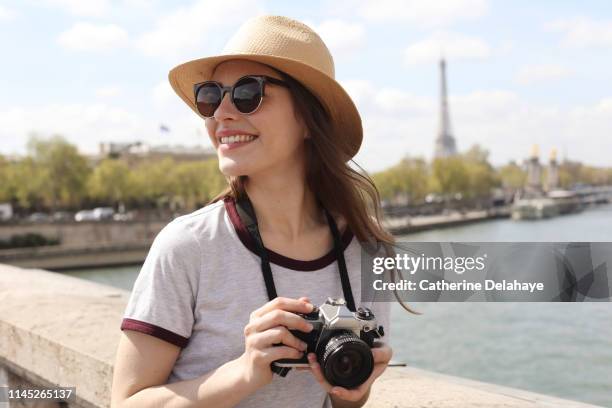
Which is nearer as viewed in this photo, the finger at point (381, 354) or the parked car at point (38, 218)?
the finger at point (381, 354)

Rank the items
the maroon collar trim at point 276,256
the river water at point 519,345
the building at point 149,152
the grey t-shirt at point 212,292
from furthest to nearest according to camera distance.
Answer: the building at point 149,152, the river water at point 519,345, the maroon collar trim at point 276,256, the grey t-shirt at point 212,292

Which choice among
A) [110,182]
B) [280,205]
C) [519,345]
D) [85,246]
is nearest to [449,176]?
[110,182]

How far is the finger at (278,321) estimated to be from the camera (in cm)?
125

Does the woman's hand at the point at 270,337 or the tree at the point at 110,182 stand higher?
the tree at the point at 110,182

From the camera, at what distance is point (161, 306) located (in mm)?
1331

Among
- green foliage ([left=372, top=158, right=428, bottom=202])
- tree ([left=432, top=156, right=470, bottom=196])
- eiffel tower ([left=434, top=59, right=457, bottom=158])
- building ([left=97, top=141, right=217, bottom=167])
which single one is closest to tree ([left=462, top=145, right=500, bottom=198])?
tree ([left=432, top=156, right=470, bottom=196])

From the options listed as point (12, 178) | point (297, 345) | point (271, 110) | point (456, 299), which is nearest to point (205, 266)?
point (297, 345)

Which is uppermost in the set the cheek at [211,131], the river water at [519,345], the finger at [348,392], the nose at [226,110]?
the nose at [226,110]

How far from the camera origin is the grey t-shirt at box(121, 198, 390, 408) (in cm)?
134

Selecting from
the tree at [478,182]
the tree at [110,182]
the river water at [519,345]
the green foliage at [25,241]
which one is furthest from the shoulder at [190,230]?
the tree at [478,182]

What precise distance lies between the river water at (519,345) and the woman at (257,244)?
826 centimetres

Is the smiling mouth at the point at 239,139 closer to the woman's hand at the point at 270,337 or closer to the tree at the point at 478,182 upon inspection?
the woman's hand at the point at 270,337

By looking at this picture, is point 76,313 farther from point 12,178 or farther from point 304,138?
point 12,178

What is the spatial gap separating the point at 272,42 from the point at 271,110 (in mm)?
148
